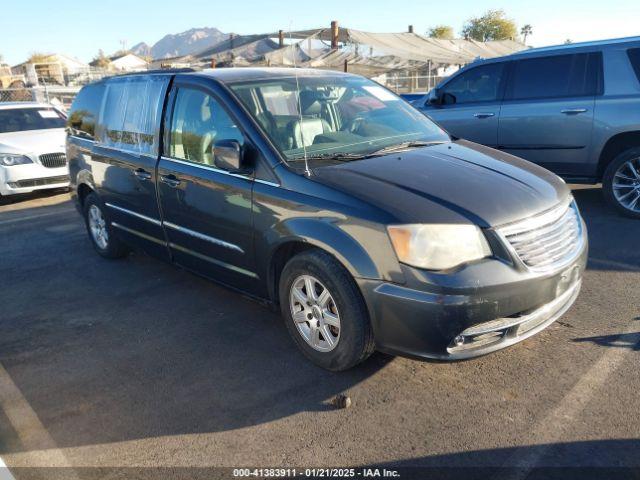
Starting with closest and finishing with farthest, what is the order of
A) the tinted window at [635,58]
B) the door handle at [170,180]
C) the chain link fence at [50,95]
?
the door handle at [170,180] → the tinted window at [635,58] → the chain link fence at [50,95]

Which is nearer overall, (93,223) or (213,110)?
(213,110)

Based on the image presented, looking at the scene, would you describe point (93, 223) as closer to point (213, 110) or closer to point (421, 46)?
point (213, 110)

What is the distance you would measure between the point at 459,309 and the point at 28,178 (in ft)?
26.7

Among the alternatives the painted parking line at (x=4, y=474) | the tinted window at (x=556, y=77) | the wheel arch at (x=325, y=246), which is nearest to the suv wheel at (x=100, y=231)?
the wheel arch at (x=325, y=246)

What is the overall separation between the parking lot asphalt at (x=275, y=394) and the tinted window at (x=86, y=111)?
1864 mm

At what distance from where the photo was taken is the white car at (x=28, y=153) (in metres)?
8.66

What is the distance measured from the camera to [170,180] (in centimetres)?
414

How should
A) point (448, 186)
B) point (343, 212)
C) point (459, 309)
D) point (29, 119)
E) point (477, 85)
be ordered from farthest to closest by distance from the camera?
point (29, 119) < point (477, 85) < point (448, 186) < point (343, 212) < point (459, 309)

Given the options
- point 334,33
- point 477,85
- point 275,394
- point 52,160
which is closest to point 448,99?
point 477,85

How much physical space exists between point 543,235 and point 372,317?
105cm

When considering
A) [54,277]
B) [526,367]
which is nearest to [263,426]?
[526,367]

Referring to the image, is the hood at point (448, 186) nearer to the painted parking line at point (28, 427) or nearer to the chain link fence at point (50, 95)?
the painted parking line at point (28, 427)

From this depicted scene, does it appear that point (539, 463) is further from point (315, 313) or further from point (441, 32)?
point (441, 32)

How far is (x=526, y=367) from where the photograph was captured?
3.28 meters
